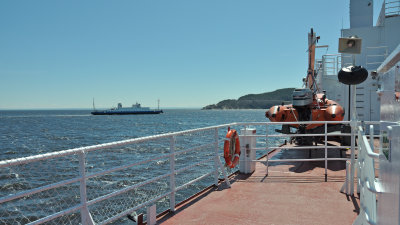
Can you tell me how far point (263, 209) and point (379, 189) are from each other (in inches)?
88.8

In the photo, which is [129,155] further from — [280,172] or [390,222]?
[390,222]

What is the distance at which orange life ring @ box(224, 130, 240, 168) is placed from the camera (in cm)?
508

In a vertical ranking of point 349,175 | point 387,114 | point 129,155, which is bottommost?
point 129,155

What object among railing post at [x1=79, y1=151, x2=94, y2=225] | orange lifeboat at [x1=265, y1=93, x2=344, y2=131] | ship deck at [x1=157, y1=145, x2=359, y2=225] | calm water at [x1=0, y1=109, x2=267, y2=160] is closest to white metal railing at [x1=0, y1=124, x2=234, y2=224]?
railing post at [x1=79, y1=151, x2=94, y2=225]

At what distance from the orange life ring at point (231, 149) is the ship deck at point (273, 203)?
1.24ft

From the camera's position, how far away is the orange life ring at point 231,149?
508 centimetres

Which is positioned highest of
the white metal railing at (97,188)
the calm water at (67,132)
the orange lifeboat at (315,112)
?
the orange lifeboat at (315,112)

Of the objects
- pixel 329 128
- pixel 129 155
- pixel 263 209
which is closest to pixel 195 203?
pixel 263 209

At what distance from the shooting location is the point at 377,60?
13.7 metres

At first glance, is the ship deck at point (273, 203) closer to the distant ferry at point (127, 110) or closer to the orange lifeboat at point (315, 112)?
the orange lifeboat at point (315, 112)

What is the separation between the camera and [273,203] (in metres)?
4.32

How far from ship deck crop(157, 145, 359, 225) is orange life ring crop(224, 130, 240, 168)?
1.24 feet

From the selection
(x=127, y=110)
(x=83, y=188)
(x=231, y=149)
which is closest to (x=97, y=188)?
(x=231, y=149)

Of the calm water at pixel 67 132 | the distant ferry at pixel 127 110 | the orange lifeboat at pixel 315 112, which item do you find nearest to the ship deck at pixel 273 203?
the orange lifeboat at pixel 315 112
